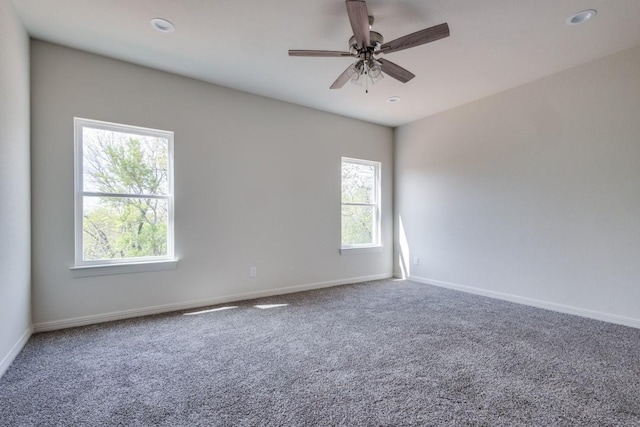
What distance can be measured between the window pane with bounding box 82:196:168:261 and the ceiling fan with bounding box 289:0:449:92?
7.67ft

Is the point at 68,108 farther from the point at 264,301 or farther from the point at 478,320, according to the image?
the point at 478,320

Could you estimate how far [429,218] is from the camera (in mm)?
5152

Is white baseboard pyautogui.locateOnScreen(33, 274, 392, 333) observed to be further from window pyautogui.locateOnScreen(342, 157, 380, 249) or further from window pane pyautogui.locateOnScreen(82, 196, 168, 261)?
window pyautogui.locateOnScreen(342, 157, 380, 249)

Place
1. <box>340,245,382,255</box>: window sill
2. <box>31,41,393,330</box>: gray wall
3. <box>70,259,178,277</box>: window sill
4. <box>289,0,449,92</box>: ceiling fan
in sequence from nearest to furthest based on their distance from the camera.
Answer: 1. <box>289,0,449,92</box>: ceiling fan
2. <box>31,41,393,330</box>: gray wall
3. <box>70,259,178,277</box>: window sill
4. <box>340,245,382,255</box>: window sill

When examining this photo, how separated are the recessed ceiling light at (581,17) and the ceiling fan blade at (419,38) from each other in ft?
3.84

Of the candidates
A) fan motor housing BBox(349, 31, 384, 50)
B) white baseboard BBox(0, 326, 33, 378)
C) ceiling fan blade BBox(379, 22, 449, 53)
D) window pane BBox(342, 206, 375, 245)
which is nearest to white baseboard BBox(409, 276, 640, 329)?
window pane BBox(342, 206, 375, 245)

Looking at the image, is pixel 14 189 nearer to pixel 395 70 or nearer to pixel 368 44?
pixel 368 44

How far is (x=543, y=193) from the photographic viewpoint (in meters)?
3.82

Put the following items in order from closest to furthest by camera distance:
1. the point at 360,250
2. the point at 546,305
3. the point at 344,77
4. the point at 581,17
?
the point at 581,17, the point at 344,77, the point at 546,305, the point at 360,250

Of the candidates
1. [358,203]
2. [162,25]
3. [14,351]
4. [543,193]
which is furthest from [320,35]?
[14,351]

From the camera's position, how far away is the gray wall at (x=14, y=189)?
2227 mm

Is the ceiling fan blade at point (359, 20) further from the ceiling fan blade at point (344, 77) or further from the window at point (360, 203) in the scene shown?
the window at point (360, 203)

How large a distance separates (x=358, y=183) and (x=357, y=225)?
0.72 metres

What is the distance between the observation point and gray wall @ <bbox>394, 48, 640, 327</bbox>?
323cm
